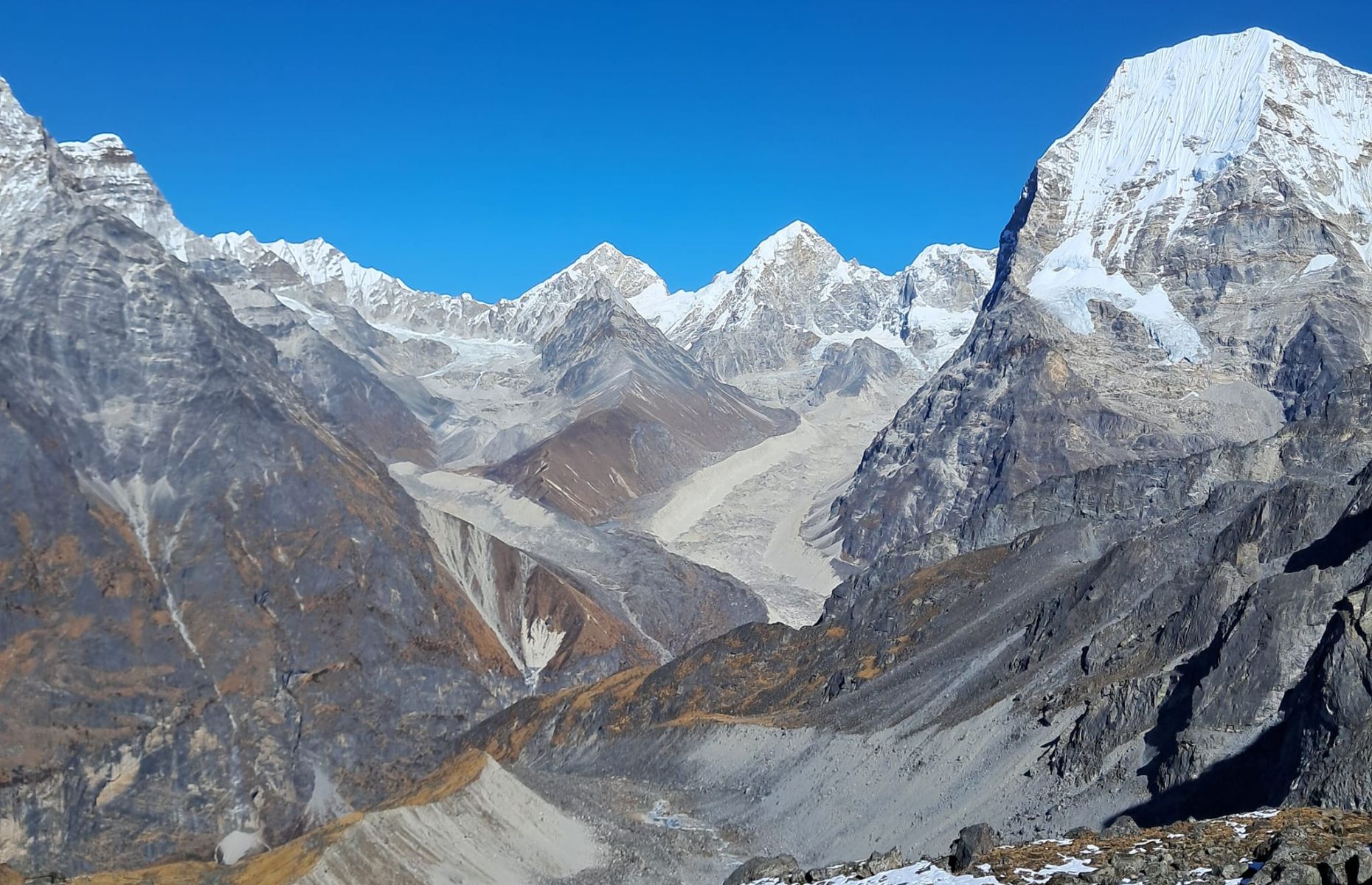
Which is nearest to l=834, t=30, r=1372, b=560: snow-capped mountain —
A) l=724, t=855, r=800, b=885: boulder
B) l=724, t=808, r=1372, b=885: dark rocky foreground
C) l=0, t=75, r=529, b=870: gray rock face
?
l=0, t=75, r=529, b=870: gray rock face

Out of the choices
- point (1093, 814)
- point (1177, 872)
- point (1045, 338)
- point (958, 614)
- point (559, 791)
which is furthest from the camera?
point (1045, 338)

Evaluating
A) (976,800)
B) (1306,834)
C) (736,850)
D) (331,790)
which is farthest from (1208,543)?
(331,790)

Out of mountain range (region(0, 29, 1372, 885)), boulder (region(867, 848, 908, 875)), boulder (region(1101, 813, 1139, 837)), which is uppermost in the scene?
mountain range (region(0, 29, 1372, 885))

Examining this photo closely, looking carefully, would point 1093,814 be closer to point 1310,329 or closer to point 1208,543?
point 1208,543

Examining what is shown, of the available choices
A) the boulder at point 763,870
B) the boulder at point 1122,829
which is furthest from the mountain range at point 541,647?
the boulder at point 763,870

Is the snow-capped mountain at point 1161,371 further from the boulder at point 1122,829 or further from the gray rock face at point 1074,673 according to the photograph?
the boulder at point 1122,829

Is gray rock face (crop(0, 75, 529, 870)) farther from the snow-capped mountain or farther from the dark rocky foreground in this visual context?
the snow-capped mountain

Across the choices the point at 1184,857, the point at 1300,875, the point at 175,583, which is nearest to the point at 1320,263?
the point at 175,583

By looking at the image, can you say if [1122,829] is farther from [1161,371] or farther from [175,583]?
[1161,371]
